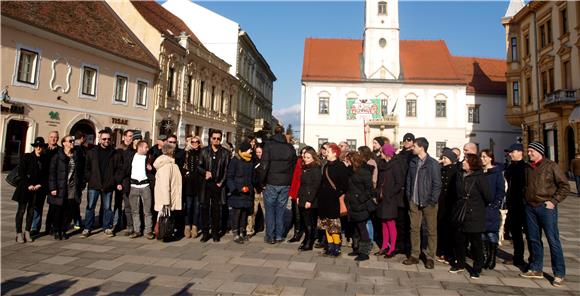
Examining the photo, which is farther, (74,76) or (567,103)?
(567,103)

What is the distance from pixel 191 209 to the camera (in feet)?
24.5

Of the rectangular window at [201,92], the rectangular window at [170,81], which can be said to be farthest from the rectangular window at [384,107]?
the rectangular window at [170,81]

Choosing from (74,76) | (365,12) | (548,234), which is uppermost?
(365,12)

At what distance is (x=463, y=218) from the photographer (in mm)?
5492

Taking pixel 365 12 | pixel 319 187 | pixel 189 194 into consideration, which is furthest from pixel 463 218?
pixel 365 12

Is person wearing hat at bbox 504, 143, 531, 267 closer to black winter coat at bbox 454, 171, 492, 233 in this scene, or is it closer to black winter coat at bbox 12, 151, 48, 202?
black winter coat at bbox 454, 171, 492, 233

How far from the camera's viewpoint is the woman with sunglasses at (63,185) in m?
6.64

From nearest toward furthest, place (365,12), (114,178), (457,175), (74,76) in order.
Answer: (457,175) < (114,178) < (74,76) < (365,12)

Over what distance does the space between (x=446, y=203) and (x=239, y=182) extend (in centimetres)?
389

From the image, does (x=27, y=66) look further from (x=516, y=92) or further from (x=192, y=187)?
(x=516, y=92)

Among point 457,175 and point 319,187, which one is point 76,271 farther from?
point 457,175

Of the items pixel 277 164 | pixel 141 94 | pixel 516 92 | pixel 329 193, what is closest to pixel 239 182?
pixel 277 164

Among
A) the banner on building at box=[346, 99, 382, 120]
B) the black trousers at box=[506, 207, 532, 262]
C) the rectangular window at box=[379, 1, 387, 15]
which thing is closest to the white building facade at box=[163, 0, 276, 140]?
the banner on building at box=[346, 99, 382, 120]

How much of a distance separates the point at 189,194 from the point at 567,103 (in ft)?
91.5
